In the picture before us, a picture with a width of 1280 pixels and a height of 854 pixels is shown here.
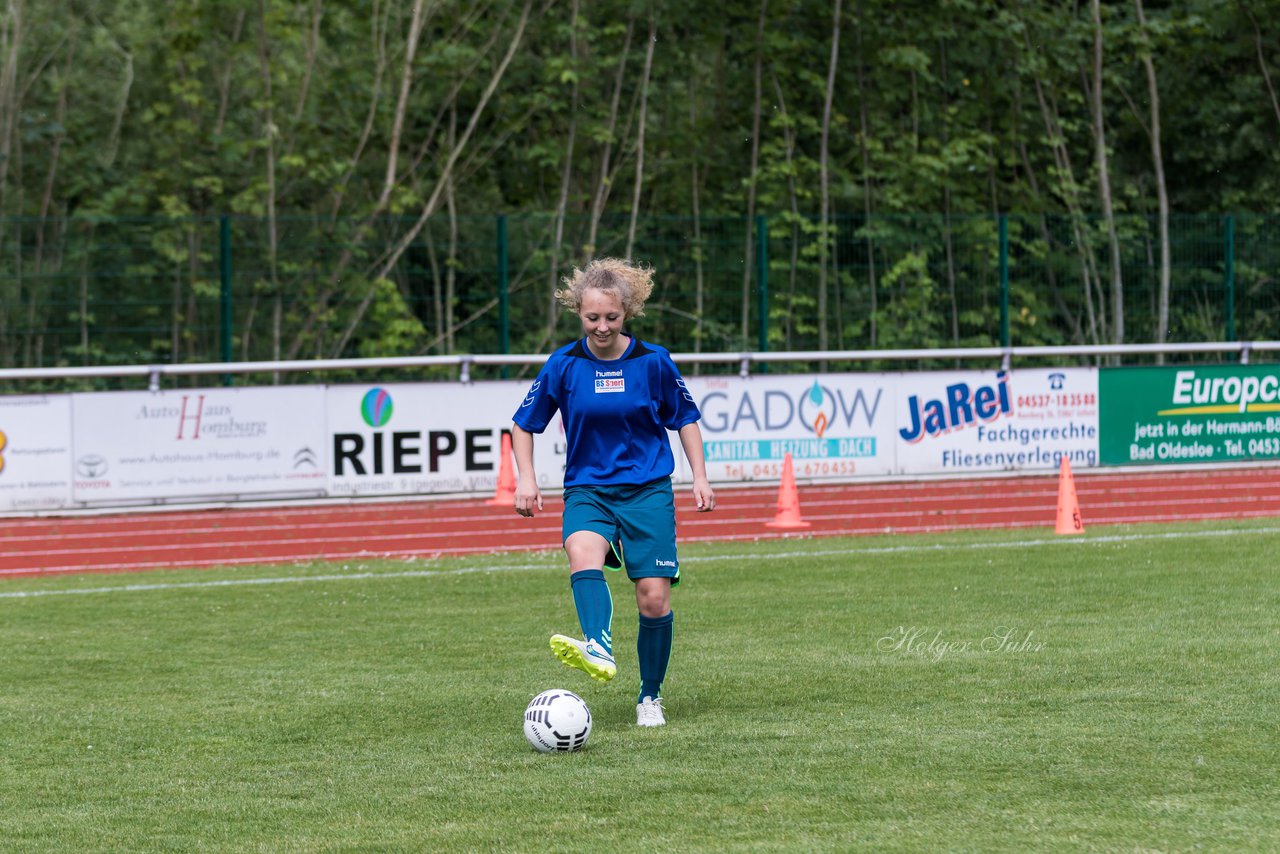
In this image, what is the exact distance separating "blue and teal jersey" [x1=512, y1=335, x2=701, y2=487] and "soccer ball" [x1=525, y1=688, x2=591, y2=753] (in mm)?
991

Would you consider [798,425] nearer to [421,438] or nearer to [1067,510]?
[421,438]

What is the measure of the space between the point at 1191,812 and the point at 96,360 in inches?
658

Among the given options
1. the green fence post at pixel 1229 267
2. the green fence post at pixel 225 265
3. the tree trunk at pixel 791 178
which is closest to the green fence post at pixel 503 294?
the green fence post at pixel 225 265

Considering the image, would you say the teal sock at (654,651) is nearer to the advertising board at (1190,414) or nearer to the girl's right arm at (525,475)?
the girl's right arm at (525,475)

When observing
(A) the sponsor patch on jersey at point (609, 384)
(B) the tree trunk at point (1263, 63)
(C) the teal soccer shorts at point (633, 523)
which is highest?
(B) the tree trunk at point (1263, 63)

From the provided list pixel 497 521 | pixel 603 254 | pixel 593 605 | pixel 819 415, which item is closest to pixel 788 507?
pixel 497 521

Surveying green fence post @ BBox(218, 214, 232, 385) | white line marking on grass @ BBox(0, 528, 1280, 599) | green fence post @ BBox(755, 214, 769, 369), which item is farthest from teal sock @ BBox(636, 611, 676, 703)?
green fence post @ BBox(755, 214, 769, 369)

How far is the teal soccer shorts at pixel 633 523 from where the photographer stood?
7.08 meters

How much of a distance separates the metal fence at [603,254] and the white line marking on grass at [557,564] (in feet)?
25.7

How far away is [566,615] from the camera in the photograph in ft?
34.8

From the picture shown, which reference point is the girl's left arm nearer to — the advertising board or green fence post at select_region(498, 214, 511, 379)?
the advertising board

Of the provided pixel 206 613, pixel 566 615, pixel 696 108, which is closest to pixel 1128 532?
pixel 566 615

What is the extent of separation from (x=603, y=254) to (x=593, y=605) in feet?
54.7

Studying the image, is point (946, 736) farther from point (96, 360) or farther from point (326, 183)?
point (326, 183)
